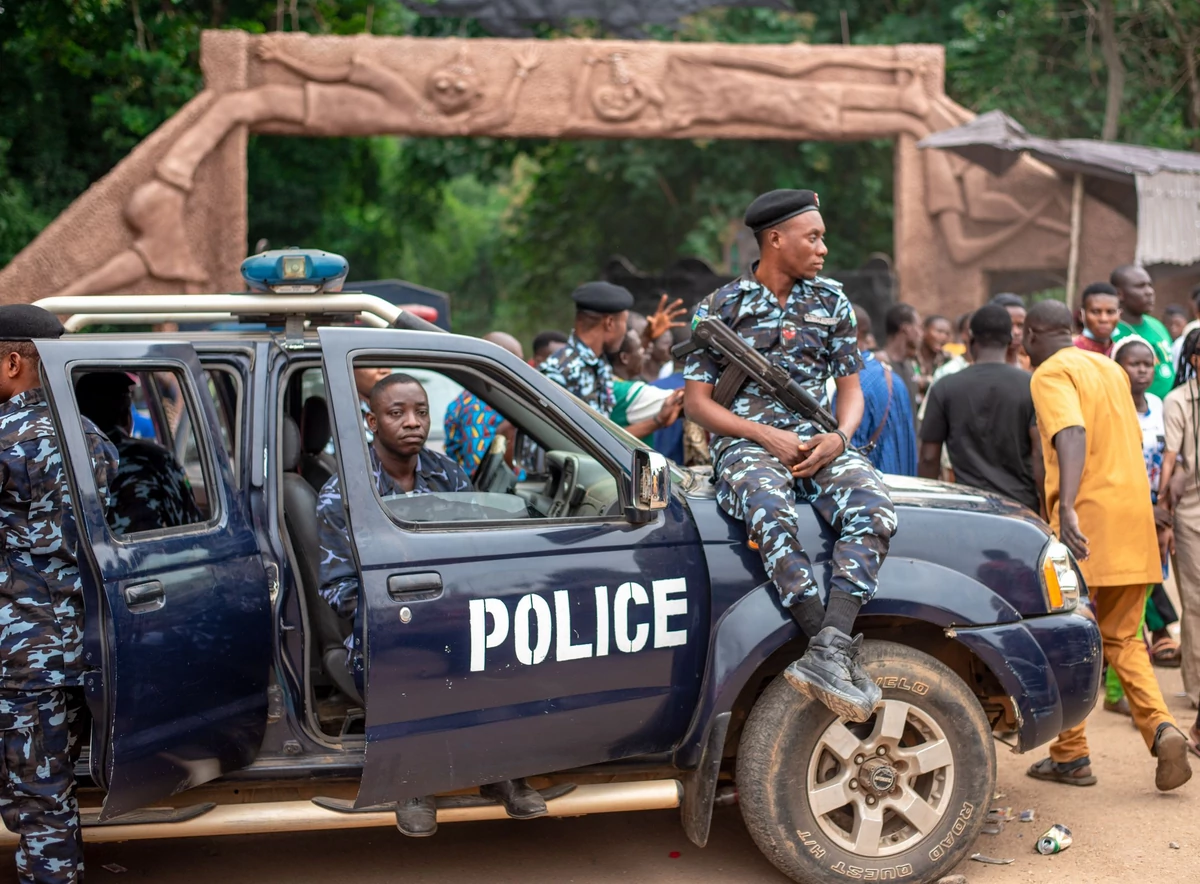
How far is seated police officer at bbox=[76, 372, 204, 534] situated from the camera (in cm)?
447

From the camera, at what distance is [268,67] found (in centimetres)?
1368

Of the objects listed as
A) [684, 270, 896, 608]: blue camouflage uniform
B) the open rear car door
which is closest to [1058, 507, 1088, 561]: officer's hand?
[684, 270, 896, 608]: blue camouflage uniform

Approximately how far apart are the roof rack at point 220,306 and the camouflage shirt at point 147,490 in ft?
1.61

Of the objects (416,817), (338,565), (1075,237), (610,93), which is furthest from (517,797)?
(610,93)

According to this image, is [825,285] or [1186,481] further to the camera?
[1186,481]

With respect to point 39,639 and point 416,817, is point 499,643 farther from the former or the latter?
point 39,639

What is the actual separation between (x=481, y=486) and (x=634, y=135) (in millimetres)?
9900

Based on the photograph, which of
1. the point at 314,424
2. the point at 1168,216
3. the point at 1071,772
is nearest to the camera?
the point at 314,424

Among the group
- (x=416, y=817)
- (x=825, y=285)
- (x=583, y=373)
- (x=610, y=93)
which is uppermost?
(x=610, y=93)

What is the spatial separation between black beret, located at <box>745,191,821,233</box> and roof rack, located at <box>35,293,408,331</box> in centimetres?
118

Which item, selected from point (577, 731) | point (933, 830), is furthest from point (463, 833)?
point (933, 830)

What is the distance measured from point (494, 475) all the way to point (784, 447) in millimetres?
1495

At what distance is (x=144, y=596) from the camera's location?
11.7 feet

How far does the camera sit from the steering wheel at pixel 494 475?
204 inches
